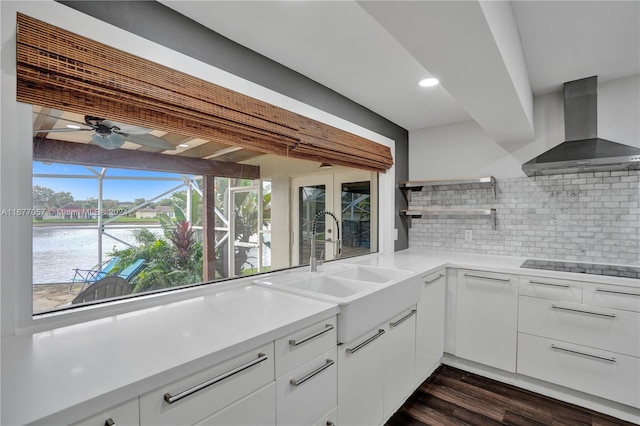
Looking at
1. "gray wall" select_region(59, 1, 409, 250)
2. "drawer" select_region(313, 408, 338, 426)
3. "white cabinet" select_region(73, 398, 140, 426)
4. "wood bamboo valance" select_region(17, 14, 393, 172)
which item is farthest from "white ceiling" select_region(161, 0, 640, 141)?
"drawer" select_region(313, 408, 338, 426)

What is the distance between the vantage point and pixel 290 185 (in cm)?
262

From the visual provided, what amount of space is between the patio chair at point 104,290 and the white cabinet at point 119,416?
71cm

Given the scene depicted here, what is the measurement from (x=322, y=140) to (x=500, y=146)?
6.25 ft

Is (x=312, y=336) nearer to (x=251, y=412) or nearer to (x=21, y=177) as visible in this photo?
(x=251, y=412)

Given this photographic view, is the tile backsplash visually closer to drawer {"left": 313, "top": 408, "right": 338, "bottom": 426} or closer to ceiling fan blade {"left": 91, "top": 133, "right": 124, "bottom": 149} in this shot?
drawer {"left": 313, "top": 408, "right": 338, "bottom": 426}

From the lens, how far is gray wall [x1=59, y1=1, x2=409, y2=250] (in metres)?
1.28

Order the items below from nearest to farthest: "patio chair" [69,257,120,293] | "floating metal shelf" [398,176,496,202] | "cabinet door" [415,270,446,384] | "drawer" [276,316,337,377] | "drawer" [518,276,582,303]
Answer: "drawer" [276,316,337,377]
"patio chair" [69,257,120,293]
"drawer" [518,276,582,303]
"cabinet door" [415,270,446,384]
"floating metal shelf" [398,176,496,202]

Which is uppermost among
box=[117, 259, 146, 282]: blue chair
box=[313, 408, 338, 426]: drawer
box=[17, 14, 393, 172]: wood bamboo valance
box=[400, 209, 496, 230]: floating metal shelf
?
box=[17, 14, 393, 172]: wood bamboo valance

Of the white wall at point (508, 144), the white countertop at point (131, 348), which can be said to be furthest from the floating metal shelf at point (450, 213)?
the white countertop at point (131, 348)

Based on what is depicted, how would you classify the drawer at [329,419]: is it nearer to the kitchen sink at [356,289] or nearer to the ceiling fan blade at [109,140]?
the kitchen sink at [356,289]

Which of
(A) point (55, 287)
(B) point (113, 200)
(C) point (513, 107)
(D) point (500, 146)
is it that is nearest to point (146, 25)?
(B) point (113, 200)

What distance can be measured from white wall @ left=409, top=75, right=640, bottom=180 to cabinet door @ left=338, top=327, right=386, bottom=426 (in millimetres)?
2172

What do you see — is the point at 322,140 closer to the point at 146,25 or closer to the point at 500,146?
the point at 146,25

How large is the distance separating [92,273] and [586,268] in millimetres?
3162
